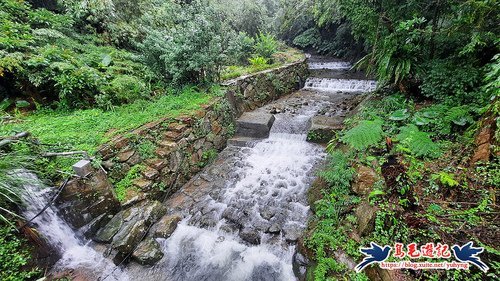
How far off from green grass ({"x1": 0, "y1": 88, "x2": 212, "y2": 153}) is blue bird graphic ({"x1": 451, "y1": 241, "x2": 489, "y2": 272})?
187 inches

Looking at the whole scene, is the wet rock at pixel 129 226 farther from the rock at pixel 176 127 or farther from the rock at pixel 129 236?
the rock at pixel 176 127

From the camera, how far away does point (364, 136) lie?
3229 mm

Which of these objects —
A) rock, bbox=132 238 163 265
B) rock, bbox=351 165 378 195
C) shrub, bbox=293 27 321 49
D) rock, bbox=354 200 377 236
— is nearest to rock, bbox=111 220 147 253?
rock, bbox=132 238 163 265

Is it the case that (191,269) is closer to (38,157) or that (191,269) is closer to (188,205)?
(188,205)

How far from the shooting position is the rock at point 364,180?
115 inches

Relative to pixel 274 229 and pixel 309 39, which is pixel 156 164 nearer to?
pixel 274 229

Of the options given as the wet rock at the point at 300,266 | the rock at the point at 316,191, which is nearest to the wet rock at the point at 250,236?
the wet rock at the point at 300,266

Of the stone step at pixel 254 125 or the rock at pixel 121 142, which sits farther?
the stone step at pixel 254 125

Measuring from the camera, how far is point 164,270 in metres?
3.12

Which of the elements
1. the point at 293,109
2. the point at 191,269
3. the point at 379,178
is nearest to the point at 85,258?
the point at 191,269

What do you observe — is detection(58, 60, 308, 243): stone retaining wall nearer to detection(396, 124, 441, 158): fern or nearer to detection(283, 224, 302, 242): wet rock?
detection(283, 224, 302, 242): wet rock

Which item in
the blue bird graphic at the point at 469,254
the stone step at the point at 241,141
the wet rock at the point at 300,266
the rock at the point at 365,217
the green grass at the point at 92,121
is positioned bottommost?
the wet rock at the point at 300,266

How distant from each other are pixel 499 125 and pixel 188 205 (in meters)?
4.49

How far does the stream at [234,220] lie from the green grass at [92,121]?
1.05 meters
